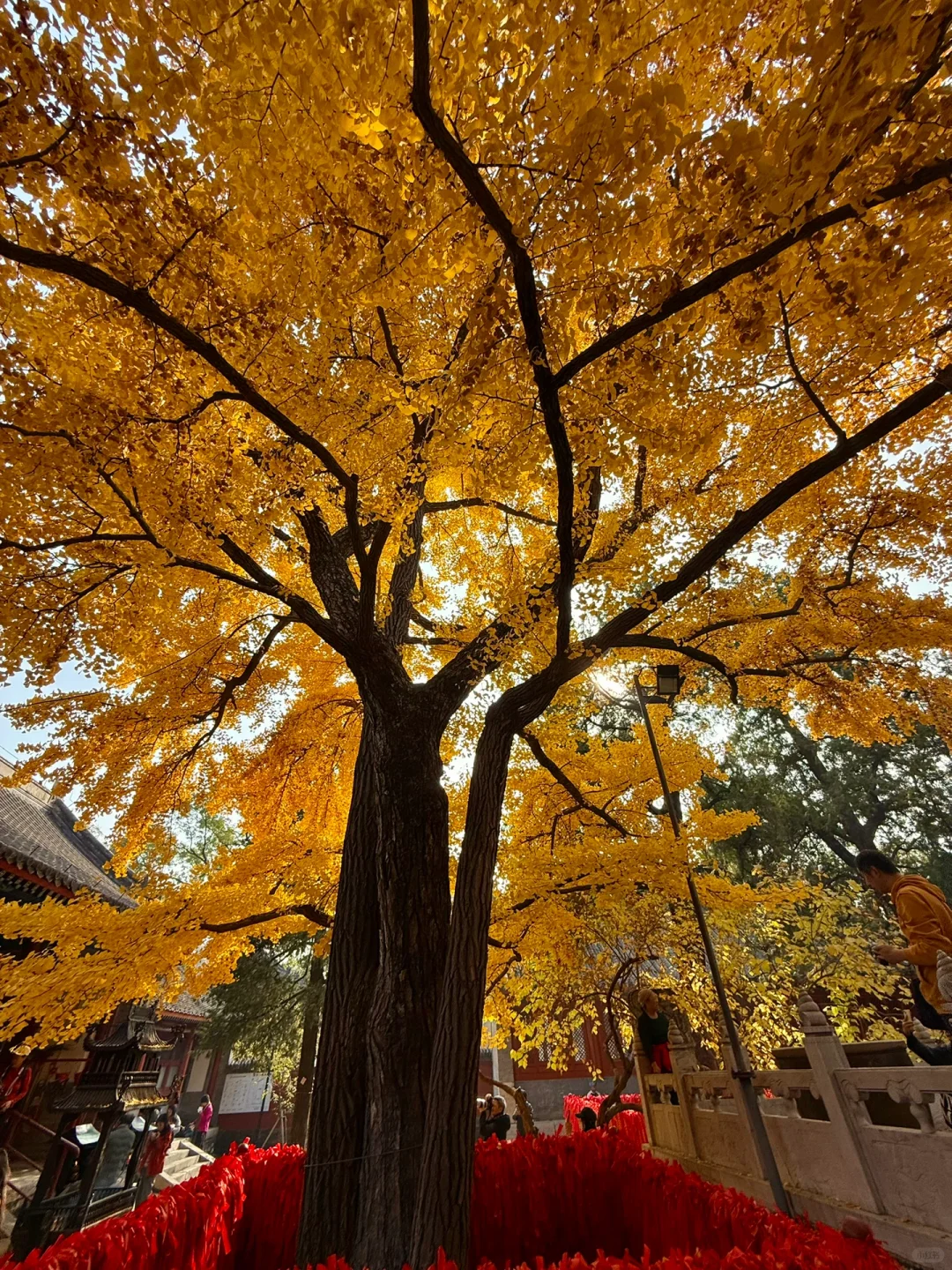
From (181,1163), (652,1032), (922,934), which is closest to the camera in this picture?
(922,934)

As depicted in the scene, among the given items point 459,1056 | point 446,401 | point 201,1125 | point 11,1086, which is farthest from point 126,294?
point 201,1125

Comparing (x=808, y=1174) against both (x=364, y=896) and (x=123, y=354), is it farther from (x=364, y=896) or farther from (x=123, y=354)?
(x=123, y=354)

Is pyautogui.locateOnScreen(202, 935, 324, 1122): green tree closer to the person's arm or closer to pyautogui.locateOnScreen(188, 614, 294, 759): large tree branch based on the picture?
pyautogui.locateOnScreen(188, 614, 294, 759): large tree branch

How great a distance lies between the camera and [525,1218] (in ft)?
14.6

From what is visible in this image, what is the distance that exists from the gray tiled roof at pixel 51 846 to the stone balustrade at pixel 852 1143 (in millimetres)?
7712

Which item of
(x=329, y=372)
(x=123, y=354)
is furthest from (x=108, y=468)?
(x=329, y=372)

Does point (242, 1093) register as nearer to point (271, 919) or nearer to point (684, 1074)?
point (271, 919)

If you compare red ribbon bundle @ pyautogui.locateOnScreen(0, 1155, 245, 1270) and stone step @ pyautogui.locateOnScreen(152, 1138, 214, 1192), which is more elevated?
red ribbon bundle @ pyautogui.locateOnScreen(0, 1155, 245, 1270)

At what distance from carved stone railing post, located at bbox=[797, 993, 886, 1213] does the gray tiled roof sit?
26.5 ft

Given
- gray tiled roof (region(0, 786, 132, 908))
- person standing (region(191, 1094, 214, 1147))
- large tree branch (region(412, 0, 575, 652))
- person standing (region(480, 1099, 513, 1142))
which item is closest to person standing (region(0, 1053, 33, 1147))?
gray tiled roof (region(0, 786, 132, 908))

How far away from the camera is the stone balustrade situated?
315cm

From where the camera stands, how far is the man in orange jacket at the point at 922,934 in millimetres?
3662

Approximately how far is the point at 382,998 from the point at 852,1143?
10.5ft

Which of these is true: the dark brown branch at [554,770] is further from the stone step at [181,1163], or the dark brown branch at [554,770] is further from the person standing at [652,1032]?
the stone step at [181,1163]
